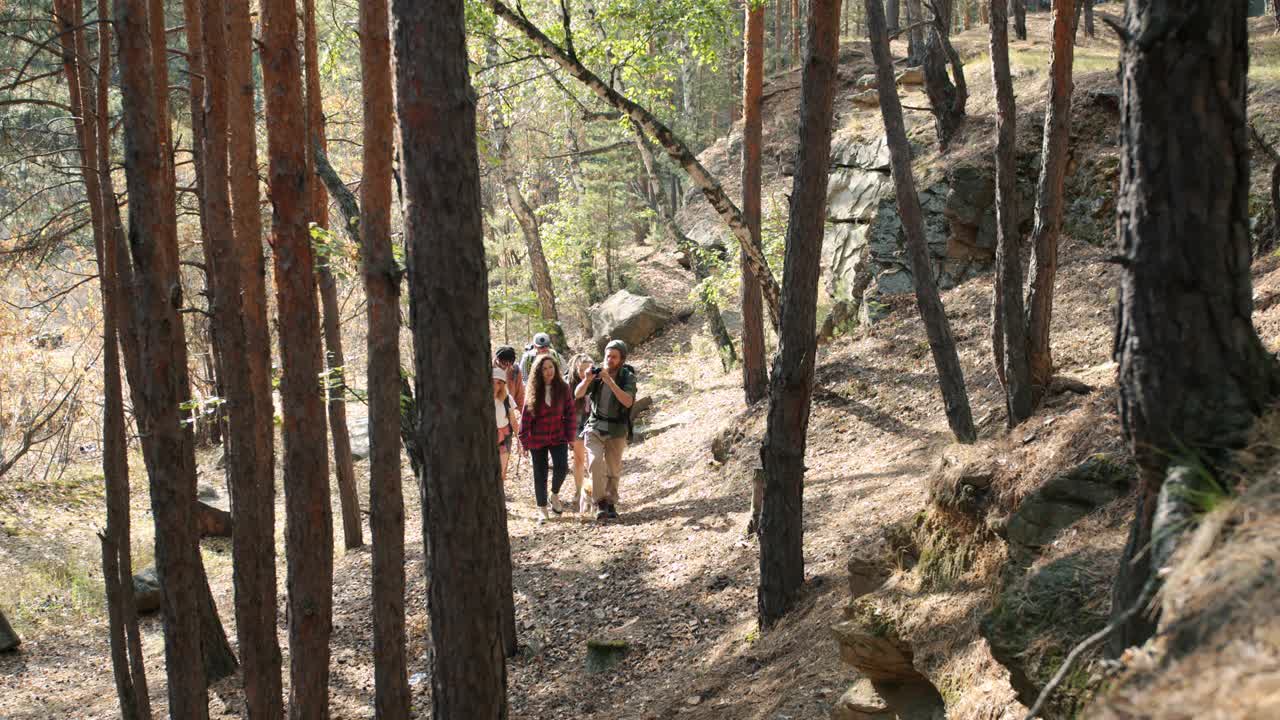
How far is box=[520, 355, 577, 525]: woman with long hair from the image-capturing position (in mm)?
10844

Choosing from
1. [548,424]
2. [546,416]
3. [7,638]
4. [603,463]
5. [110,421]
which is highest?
[110,421]

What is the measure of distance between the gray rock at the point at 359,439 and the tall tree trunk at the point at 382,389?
12.9m

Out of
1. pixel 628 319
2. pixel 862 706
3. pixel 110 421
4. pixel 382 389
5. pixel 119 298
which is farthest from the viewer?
pixel 628 319

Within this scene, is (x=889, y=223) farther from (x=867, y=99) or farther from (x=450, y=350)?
(x=450, y=350)

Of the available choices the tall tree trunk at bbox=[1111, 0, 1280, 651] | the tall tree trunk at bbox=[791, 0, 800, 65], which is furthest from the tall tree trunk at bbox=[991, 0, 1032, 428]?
Answer: the tall tree trunk at bbox=[791, 0, 800, 65]

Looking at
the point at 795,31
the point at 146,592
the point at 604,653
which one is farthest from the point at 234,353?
the point at 795,31

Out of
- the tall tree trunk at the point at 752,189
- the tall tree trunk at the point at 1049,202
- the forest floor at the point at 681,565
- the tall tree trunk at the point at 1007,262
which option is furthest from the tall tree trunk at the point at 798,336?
the tall tree trunk at the point at 752,189

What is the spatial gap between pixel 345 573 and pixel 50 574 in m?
5.55

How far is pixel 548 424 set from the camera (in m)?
11.1

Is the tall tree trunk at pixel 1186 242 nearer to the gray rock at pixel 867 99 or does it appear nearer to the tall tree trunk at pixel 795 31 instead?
the gray rock at pixel 867 99

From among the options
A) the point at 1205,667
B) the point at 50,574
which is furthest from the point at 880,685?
the point at 50,574

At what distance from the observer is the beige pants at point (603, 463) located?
423 inches

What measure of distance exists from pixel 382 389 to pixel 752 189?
7862 mm

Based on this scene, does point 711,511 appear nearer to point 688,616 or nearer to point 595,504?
point 595,504
